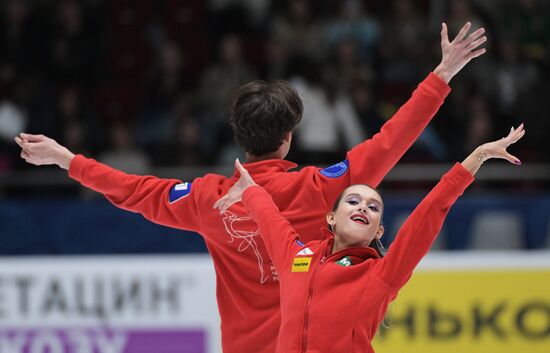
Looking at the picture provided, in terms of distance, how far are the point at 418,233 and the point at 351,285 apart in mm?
303

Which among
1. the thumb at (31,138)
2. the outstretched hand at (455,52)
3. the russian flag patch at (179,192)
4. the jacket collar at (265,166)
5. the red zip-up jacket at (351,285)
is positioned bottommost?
the red zip-up jacket at (351,285)

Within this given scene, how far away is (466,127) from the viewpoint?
1020 centimetres

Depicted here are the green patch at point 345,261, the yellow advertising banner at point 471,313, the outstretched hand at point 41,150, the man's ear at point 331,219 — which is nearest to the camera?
the green patch at point 345,261

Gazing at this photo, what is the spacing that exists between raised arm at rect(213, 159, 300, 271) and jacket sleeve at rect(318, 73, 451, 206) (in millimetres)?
249

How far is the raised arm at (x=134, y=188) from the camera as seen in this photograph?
393 cm

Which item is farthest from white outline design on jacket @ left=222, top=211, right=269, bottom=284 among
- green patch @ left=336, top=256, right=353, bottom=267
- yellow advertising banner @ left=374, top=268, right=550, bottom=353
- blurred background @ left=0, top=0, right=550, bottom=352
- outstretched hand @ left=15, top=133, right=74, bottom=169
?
blurred background @ left=0, top=0, right=550, bottom=352

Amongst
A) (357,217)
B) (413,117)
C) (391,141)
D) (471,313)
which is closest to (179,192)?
(357,217)

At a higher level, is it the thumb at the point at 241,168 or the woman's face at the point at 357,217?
the thumb at the point at 241,168

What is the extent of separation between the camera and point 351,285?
3.50 metres

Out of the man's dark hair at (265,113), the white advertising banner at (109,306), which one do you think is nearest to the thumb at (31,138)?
the man's dark hair at (265,113)

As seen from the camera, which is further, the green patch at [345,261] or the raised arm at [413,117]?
the raised arm at [413,117]

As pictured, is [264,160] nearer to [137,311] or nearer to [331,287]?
[331,287]

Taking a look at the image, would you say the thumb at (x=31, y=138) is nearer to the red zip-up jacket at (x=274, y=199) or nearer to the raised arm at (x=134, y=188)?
the raised arm at (x=134, y=188)

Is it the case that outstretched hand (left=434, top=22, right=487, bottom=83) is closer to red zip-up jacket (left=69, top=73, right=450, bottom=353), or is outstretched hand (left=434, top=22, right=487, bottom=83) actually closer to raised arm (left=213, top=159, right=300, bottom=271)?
red zip-up jacket (left=69, top=73, right=450, bottom=353)
